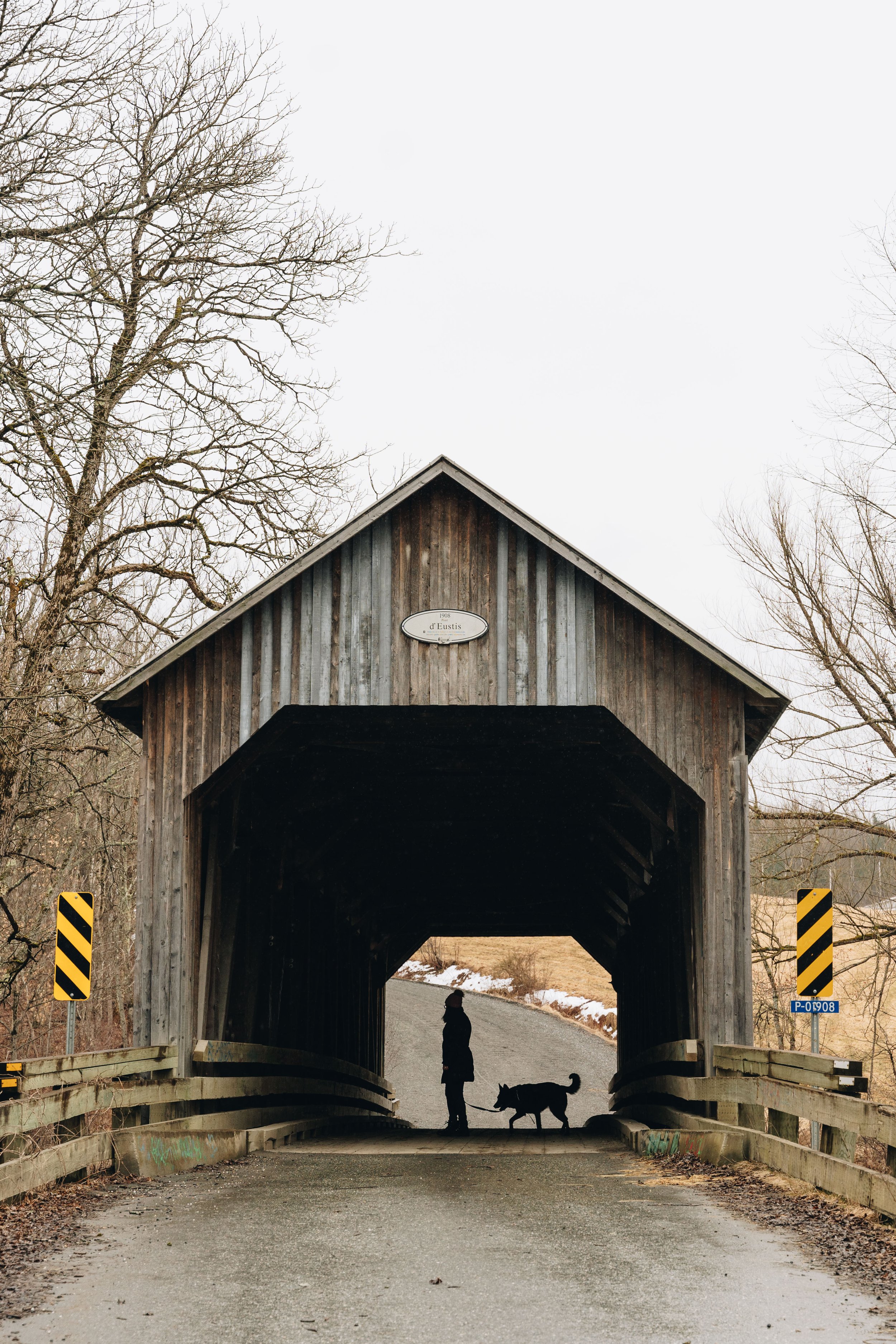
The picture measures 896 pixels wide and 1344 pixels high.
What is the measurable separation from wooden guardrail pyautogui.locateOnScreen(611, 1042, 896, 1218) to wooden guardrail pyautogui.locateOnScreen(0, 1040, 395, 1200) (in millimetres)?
3087

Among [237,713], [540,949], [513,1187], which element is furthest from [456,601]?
[540,949]

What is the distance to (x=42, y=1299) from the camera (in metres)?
4.55

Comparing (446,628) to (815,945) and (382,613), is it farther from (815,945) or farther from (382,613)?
(815,945)

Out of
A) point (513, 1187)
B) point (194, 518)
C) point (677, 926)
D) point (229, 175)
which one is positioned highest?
point (229, 175)

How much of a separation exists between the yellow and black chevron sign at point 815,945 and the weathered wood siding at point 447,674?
599 mm

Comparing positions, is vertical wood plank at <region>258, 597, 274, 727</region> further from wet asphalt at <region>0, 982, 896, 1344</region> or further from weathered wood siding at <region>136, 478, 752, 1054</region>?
wet asphalt at <region>0, 982, 896, 1344</region>

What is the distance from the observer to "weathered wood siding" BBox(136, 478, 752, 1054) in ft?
31.9

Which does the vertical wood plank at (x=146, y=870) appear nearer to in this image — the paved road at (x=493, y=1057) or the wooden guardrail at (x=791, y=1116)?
the wooden guardrail at (x=791, y=1116)

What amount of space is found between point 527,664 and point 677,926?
4.21 metres

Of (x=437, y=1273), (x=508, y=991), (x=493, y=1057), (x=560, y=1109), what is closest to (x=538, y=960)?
(x=508, y=991)

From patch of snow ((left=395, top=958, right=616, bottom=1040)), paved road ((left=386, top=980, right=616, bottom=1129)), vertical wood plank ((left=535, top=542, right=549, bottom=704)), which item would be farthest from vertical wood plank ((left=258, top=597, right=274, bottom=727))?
patch of snow ((left=395, top=958, right=616, bottom=1040))

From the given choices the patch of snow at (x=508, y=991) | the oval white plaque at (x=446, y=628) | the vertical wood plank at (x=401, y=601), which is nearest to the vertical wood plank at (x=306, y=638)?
the vertical wood plank at (x=401, y=601)

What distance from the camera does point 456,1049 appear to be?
13859 mm

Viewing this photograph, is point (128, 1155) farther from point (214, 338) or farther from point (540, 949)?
point (540, 949)
